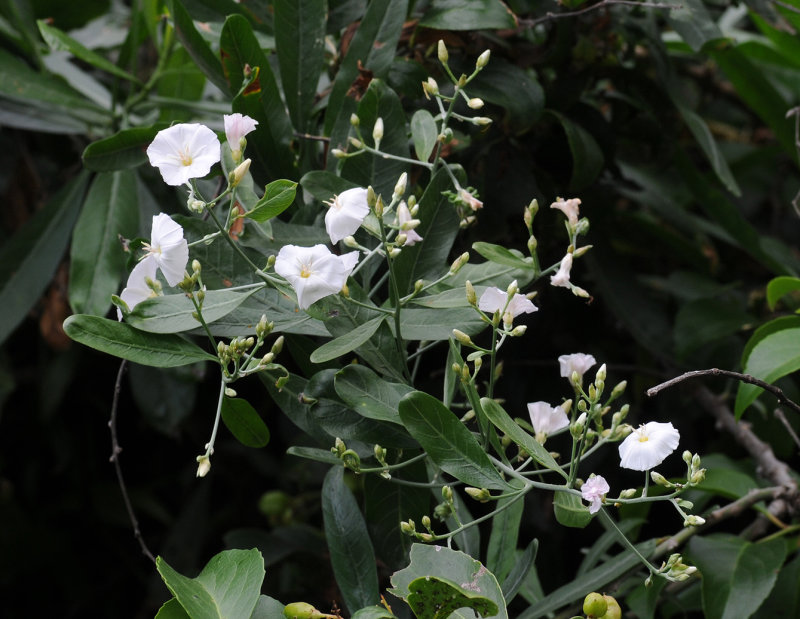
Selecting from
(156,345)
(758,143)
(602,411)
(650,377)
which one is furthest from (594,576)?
(758,143)

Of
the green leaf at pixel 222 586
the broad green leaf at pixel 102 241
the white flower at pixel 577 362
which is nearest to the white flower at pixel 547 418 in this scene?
the white flower at pixel 577 362

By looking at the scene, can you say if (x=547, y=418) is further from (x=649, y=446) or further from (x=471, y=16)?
(x=471, y=16)

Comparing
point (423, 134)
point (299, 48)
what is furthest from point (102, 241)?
point (423, 134)

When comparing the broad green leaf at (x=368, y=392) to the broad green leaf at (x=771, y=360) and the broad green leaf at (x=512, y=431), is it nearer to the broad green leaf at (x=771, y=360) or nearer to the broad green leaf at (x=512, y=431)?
the broad green leaf at (x=512, y=431)

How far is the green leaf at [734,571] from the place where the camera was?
765mm

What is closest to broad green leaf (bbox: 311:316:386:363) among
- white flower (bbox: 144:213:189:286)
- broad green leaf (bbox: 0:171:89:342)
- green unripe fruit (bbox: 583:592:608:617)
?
white flower (bbox: 144:213:189:286)

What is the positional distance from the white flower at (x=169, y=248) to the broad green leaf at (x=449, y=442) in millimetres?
201

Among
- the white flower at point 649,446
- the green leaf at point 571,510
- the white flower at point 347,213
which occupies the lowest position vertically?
the green leaf at point 571,510

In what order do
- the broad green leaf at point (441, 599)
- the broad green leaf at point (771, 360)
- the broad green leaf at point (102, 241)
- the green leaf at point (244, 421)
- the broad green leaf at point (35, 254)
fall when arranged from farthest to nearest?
the broad green leaf at point (35, 254) < the broad green leaf at point (102, 241) < the broad green leaf at point (771, 360) < the green leaf at point (244, 421) < the broad green leaf at point (441, 599)

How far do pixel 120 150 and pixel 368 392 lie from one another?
0.41m

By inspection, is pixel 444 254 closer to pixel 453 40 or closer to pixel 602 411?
pixel 602 411

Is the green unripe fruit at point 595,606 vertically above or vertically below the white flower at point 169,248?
below

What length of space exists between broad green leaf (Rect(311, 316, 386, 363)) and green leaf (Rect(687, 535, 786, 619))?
0.45m

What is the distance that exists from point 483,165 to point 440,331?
0.38m
